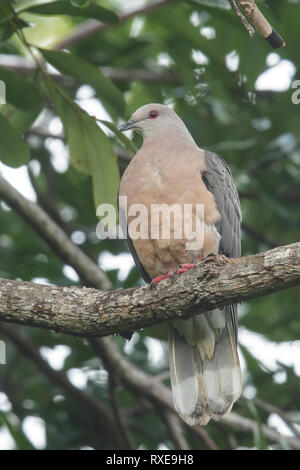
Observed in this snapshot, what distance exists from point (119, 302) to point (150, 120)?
7.19 ft

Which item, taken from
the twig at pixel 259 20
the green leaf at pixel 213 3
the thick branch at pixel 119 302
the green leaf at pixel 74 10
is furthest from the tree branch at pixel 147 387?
the twig at pixel 259 20

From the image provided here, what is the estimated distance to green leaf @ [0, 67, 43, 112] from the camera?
4.45m

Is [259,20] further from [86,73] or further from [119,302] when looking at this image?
[86,73]

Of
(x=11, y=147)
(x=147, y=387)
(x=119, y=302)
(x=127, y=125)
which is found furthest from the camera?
(x=127, y=125)

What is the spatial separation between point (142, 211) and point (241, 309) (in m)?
2.34

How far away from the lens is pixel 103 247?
6.44 meters

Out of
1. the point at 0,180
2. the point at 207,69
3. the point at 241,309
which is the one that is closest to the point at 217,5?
the point at 207,69

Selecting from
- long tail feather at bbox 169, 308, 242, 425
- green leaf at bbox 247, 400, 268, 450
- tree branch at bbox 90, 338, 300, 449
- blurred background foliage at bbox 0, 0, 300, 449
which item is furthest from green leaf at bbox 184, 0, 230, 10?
green leaf at bbox 247, 400, 268, 450

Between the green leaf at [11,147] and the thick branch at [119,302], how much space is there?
0.95 meters

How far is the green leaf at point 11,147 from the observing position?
424cm

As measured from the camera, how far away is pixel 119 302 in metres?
3.56

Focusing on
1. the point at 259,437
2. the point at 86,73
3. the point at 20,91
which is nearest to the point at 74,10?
the point at 86,73

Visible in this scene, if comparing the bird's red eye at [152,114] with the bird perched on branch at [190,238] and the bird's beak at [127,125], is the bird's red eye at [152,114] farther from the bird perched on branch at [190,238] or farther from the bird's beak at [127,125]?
the bird perched on branch at [190,238]
